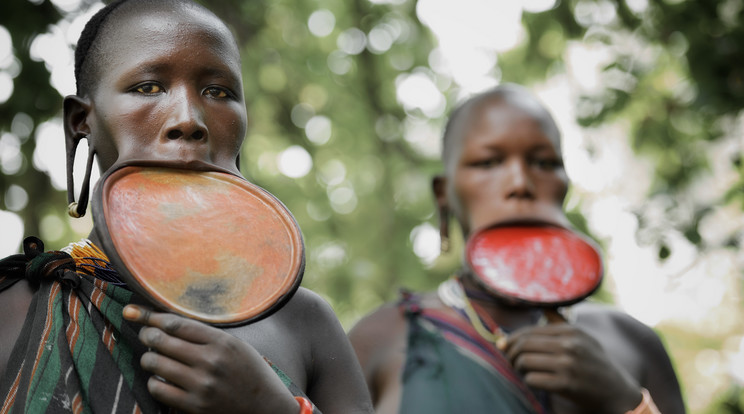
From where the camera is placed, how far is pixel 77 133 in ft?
6.11

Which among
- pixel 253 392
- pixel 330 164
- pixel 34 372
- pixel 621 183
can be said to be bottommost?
pixel 621 183

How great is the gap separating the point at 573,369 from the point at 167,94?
1.54 meters

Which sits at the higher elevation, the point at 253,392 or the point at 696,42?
the point at 253,392

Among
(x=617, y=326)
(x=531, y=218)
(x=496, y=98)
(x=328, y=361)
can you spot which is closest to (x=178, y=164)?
(x=328, y=361)

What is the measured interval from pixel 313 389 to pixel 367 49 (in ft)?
15.4

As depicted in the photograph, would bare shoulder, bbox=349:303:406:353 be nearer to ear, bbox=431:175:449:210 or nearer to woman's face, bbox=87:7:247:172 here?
ear, bbox=431:175:449:210

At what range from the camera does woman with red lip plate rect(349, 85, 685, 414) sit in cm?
259

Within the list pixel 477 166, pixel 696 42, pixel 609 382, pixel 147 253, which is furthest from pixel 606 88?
pixel 147 253

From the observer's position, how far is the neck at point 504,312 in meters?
2.93

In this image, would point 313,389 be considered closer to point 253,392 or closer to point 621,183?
point 253,392

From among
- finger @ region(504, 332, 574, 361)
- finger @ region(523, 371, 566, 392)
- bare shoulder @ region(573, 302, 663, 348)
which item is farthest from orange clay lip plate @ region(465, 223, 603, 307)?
bare shoulder @ region(573, 302, 663, 348)

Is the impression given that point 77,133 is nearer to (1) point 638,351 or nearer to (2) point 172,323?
(2) point 172,323

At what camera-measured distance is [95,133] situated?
1.79 metres

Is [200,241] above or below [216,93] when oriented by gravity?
below
